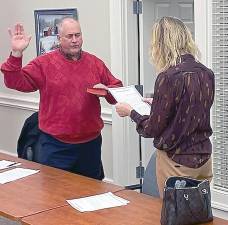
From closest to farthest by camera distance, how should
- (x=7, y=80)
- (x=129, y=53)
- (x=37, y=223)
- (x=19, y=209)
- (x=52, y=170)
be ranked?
(x=37, y=223) < (x=19, y=209) < (x=52, y=170) < (x=7, y=80) < (x=129, y=53)

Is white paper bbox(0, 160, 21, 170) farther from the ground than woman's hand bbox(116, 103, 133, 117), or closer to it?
closer to it

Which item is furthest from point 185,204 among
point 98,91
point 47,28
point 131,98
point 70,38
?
point 47,28

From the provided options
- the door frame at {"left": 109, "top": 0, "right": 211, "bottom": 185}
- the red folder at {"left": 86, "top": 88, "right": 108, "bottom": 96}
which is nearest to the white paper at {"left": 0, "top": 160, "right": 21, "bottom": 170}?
the red folder at {"left": 86, "top": 88, "right": 108, "bottom": 96}

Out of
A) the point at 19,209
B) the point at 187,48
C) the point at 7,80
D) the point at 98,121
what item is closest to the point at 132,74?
the point at 98,121

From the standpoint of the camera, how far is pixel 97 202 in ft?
9.92

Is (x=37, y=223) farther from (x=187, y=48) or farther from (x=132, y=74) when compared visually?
(x=132, y=74)

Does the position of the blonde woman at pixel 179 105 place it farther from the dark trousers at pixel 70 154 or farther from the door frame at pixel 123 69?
the door frame at pixel 123 69

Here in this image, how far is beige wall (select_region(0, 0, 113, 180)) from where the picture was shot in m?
5.58

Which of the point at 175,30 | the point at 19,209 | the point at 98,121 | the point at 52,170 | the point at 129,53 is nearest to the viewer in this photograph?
the point at 19,209

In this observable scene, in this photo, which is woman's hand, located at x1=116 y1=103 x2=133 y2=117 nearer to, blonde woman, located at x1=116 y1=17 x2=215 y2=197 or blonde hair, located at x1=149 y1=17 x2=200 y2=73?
blonde woman, located at x1=116 y1=17 x2=215 y2=197

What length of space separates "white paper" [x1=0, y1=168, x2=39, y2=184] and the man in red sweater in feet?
1.67

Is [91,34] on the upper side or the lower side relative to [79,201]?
upper

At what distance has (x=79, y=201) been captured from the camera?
120 inches

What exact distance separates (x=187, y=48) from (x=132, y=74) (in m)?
2.25
